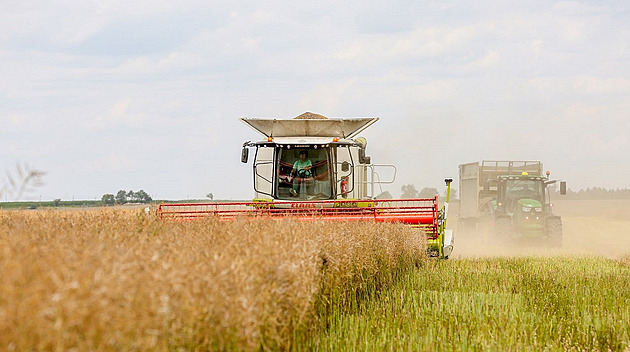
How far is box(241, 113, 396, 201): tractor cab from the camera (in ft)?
44.1

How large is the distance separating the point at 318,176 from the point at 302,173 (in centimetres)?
32

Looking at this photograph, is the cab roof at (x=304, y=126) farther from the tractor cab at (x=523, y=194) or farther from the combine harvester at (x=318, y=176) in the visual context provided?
the tractor cab at (x=523, y=194)

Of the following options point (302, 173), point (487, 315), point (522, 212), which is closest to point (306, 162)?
point (302, 173)

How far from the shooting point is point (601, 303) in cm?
890

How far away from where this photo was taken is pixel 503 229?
20750 mm

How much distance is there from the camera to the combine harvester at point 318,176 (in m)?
12.8

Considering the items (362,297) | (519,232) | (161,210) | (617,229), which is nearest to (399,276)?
(362,297)

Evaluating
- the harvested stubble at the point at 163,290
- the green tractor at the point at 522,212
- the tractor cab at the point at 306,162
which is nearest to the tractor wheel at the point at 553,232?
the green tractor at the point at 522,212

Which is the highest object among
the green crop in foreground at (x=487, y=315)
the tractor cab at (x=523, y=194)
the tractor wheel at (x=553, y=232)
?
the tractor cab at (x=523, y=194)

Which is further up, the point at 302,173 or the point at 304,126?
the point at 304,126

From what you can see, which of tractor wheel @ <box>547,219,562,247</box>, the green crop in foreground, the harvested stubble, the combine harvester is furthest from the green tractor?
the harvested stubble

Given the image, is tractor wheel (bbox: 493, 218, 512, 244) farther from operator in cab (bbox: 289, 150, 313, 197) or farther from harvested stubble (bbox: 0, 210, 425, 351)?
harvested stubble (bbox: 0, 210, 425, 351)

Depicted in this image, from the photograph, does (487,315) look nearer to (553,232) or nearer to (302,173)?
(302,173)

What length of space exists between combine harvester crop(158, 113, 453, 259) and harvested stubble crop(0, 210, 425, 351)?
5.90m
